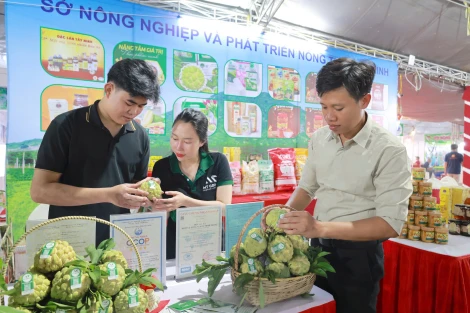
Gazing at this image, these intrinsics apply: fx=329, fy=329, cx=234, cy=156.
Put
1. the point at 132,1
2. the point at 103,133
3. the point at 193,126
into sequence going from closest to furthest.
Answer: the point at 103,133 → the point at 193,126 → the point at 132,1

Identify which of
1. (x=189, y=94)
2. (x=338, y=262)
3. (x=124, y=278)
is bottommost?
(x=338, y=262)

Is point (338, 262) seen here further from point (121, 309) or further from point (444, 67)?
point (444, 67)

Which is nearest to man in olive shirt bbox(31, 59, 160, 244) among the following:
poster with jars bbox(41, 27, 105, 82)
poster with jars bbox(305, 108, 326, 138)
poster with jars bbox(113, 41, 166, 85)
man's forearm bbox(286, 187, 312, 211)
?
man's forearm bbox(286, 187, 312, 211)

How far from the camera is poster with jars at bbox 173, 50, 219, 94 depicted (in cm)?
381

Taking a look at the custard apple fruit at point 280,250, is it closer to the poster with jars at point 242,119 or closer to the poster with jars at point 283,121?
the poster with jars at point 242,119

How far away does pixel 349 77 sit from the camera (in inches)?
55.6

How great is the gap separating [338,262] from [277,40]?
3606 mm

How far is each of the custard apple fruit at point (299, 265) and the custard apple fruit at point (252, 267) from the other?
118mm

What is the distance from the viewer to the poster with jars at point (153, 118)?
364cm

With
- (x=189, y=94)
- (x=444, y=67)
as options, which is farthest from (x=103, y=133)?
(x=444, y=67)

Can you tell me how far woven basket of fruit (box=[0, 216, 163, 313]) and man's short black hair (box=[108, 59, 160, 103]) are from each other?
2.52 feet

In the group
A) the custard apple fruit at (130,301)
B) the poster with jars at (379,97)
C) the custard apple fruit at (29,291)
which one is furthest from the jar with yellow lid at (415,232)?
the poster with jars at (379,97)

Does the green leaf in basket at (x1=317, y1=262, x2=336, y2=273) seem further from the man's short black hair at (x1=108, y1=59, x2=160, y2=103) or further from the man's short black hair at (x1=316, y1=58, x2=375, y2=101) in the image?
the man's short black hair at (x1=108, y1=59, x2=160, y2=103)

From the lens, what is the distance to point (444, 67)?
248 inches
